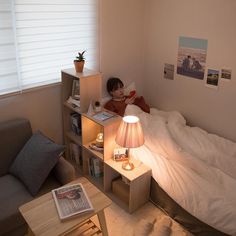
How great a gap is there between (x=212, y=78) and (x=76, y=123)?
1.40m

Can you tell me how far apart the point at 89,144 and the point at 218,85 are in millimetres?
1351

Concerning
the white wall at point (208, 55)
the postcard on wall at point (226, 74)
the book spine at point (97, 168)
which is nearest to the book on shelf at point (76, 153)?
the book spine at point (97, 168)

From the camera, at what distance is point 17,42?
2387 mm

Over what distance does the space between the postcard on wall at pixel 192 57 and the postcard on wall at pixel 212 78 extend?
0.08 meters

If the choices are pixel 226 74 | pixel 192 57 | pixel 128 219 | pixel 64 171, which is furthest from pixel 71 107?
pixel 226 74

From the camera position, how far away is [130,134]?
7.27ft

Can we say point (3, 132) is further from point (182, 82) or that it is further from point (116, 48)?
point (182, 82)

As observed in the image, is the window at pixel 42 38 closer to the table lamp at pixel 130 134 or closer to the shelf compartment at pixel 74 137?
the shelf compartment at pixel 74 137

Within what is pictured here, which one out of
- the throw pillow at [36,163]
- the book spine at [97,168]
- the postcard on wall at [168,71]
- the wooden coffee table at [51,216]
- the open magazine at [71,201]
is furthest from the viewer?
the postcard on wall at [168,71]

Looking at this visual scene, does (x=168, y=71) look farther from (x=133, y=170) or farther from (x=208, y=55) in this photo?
(x=133, y=170)

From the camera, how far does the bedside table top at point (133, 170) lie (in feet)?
7.62

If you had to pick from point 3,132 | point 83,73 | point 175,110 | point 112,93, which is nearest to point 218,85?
point 175,110

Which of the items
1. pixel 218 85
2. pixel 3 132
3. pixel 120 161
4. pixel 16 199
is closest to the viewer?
pixel 16 199

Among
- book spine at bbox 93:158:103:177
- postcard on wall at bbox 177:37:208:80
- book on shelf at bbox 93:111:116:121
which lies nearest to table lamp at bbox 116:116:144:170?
book on shelf at bbox 93:111:116:121
